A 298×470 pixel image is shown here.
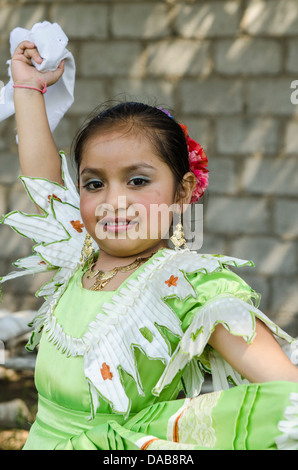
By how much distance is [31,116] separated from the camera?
7.50 feet

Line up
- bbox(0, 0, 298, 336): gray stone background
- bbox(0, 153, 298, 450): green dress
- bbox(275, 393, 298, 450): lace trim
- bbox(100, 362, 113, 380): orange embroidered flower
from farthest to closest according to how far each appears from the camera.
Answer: bbox(0, 0, 298, 336): gray stone background → bbox(100, 362, 113, 380): orange embroidered flower → bbox(0, 153, 298, 450): green dress → bbox(275, 393, 298, 450): lace trim

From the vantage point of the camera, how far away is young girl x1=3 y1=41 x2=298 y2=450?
5.30 feet

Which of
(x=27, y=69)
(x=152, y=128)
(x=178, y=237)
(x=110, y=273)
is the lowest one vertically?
(x=110, y=273)

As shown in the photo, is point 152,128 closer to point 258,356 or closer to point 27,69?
point 27,69

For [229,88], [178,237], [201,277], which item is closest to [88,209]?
[178,237]

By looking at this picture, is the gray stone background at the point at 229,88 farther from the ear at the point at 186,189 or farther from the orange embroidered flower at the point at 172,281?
the orange embroidered flower at the point at 172,281

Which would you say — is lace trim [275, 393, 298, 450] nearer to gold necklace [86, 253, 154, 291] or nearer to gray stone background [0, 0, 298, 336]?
gold necklace [86, 253, 154, 291]

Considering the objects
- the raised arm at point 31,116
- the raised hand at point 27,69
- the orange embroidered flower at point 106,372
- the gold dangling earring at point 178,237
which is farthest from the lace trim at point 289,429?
the raised hand at point 27,69

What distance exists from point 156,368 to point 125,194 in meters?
0.50

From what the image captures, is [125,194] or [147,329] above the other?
[125,194]

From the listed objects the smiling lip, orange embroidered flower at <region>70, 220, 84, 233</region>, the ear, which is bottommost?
orange embroidered flower at <region>70, 220, 84, 233</region>

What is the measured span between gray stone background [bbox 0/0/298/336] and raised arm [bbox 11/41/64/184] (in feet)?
8.60

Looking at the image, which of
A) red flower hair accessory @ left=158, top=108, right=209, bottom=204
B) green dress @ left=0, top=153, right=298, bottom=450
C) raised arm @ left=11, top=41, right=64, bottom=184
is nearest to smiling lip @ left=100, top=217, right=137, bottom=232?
green dress @ left=0, top=153, right=298, bottom=450
